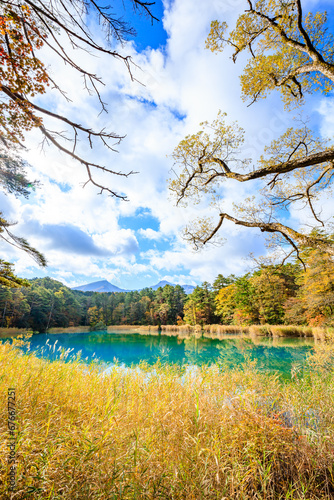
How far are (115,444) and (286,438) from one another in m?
1.77

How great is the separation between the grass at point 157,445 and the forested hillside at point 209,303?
9.40 feet

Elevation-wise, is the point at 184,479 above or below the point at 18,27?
below

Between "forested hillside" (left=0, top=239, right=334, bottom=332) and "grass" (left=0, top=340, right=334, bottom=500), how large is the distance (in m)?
2.87

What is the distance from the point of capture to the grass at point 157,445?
1460 mm

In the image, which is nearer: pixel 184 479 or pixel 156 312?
pixel 184 479

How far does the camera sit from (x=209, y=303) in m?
38.2

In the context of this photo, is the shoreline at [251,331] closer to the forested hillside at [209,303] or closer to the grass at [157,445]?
the forested hillside at [209,303]

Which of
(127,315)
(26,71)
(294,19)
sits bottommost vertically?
(127,315)

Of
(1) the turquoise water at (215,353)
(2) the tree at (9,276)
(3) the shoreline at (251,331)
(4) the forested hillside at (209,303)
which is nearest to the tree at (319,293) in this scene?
(4) the forested hillside at (209,303)

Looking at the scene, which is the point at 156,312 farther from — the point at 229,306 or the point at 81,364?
the point at 81,364

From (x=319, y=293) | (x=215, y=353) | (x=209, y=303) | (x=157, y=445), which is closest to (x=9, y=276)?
(x=157, y=445)

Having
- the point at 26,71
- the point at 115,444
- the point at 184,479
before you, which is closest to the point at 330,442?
the point at 184,479

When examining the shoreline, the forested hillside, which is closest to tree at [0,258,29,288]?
the shoreline

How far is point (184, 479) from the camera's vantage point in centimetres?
163
